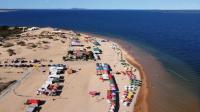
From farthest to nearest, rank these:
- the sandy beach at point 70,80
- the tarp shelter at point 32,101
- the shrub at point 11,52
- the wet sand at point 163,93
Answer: the shrub at point 11,52 → the wet sand at point 163,93 → the sandy beach at point 70,80 → the tarp shelter at point 32,101

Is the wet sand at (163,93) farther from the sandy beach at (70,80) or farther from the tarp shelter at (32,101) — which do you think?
the tarp shelter at (32,101)

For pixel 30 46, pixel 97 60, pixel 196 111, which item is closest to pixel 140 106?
pixel 196 111

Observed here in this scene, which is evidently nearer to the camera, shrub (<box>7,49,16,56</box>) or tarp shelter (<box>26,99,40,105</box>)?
tarp shelter (<box>26,99,40,105</box>)

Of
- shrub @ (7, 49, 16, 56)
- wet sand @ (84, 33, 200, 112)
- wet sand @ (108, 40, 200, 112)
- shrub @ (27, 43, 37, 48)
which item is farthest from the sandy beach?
wet sand @ (108, 40, 200, 112)

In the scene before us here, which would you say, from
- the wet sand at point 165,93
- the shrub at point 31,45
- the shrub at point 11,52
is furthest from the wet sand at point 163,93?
the shrub at point 11,52

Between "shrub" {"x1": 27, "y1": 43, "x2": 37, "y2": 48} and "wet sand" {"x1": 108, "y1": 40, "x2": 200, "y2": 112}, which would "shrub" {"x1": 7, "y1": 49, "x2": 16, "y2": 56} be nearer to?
"shrub" {"x1": 27, "y1": 43, "x2": 37, "y2": 48}

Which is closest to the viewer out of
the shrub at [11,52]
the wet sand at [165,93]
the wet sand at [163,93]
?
the wet sand at [163,93]

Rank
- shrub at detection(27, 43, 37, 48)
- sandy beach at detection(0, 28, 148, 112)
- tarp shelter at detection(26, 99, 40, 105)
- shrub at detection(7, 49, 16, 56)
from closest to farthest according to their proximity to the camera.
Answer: tarp shelter at detection(26, 99, 40, 105)
sandy beach at detection(0, 28, 148, 112)
shrub at detection(7, 49, 16, 56)
shrub at detection(27, 43, 37, 48)

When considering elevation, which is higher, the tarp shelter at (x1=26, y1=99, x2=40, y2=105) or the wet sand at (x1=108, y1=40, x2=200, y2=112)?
the tarp shelter at (x1=26, y1=99, x2=40, y2=105)

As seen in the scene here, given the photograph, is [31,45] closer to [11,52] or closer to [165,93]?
[11,52]
